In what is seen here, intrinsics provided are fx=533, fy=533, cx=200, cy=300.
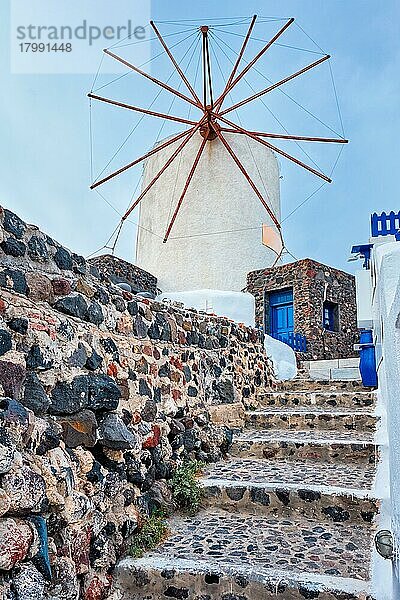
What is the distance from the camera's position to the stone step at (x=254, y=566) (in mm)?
2430

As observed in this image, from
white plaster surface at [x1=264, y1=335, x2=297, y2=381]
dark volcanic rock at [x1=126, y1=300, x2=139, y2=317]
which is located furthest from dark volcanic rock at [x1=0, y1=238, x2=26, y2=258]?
white plaster surface at [x1=264, y1=335, x2=297, y2=381]

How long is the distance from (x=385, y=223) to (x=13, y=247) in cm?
541

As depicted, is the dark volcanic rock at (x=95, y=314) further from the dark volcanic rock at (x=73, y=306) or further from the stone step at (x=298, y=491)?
the stone step at (x=298, y=491)

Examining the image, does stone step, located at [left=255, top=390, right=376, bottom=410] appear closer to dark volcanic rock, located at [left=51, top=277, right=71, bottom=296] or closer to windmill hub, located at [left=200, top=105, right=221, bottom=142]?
dark volcanic rock, located at [left=51, top=277, right=71, bottom=296]

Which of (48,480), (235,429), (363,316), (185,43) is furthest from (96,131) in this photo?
(48,480)

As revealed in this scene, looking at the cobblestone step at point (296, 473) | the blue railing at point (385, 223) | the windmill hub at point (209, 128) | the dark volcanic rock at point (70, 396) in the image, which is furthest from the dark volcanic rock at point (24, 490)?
the windmill hub at point (209, 128)

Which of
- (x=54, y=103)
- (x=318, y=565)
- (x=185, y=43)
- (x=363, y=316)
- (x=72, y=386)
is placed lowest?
(x=318, y=565)

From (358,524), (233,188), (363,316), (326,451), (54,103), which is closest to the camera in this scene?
(358,524)

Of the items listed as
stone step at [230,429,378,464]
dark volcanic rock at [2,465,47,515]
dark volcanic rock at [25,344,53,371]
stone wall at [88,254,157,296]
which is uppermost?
stone wall at [88,254,157,296]

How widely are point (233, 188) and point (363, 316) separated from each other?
9883 mm

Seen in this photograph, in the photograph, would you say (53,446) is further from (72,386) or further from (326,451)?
(326,451)

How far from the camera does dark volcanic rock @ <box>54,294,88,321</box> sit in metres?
2.73

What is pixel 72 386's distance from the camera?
2.60 metres

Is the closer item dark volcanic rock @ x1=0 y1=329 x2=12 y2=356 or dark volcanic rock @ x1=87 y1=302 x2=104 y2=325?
dark volcanic rock @ x1=0 y1=329 x2=12 y2=356
